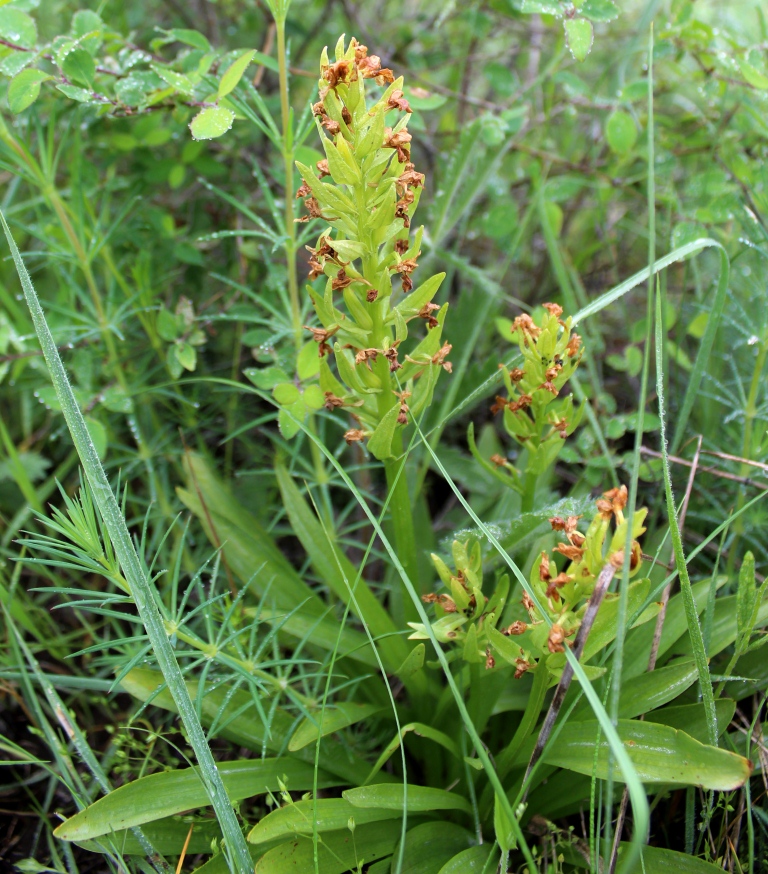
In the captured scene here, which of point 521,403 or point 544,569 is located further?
point 521,403

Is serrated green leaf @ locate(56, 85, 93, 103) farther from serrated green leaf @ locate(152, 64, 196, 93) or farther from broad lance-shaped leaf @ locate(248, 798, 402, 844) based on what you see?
broad lance-shaped leaf @ locate(248, 798, 402, 844)

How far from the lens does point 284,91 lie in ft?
4.38

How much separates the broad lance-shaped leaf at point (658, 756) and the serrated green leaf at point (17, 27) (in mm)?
1693

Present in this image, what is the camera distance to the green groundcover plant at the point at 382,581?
41.3 inches

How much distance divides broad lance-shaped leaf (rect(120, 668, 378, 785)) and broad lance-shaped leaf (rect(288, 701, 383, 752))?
0.05 meters

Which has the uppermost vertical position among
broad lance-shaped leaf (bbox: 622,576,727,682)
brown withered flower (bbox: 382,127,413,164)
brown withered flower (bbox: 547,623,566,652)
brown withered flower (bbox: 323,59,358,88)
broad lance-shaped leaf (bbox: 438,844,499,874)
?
brown withered flower (bbox: 323,59,358,88)

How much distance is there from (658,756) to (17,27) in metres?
1.83

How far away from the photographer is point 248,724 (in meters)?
1.39

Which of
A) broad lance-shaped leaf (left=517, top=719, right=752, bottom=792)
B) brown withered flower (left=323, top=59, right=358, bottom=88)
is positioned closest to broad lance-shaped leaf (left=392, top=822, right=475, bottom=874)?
broad lance-shaped leaf (left=517, top=719, right=752, bottom=792)

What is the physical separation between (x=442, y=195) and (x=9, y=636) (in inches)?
61.3

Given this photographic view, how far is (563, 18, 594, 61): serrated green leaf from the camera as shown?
4.62 ft

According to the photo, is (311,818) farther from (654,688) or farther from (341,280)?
(341,280)

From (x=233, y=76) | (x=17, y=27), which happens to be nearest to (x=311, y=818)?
(x=233, y=76)

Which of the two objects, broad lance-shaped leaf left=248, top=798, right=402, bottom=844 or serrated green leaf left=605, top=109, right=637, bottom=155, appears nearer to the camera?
broad lance-shaped leaf left=248, top=798, right=402, bottom=844
